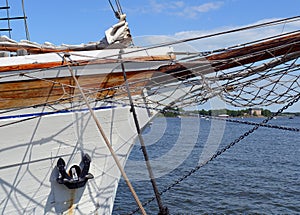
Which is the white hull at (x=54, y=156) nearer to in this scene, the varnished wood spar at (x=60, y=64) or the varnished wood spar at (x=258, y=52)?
the varnished wood spar at (x=60, y=64)

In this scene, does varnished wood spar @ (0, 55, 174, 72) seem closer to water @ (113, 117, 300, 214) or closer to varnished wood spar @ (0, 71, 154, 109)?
varnished wood spar @ (0, 71, 154, 109)

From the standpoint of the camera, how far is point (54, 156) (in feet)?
15.0

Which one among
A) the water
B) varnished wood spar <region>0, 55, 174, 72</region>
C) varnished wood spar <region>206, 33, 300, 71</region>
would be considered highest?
varnished wood spar <region>0, 55, 174, 72</region>

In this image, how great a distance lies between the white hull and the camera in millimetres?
4340

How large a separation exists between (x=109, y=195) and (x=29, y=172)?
49.4 inches

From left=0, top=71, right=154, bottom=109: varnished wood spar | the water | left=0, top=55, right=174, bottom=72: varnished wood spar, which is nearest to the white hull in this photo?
left=0, top=71, right=154, bottom=109: varnished wood spar

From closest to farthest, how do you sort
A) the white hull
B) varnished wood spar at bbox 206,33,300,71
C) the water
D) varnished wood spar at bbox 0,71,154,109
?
varnished wood spar at bbox 206,33,300,71, varnished wood spar at bbox 0,71,154,109, the white hull, the water

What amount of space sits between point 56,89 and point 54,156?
30.7 inches

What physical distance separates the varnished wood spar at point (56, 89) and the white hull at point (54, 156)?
0.62 feet

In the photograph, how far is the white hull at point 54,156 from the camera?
14.2 feet

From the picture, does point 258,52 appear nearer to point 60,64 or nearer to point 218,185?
point 60,64

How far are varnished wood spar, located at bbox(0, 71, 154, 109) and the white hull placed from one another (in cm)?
19

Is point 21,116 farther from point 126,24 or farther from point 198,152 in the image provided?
point 198,152

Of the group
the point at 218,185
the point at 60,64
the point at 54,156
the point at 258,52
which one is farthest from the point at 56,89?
the point at 218,185
